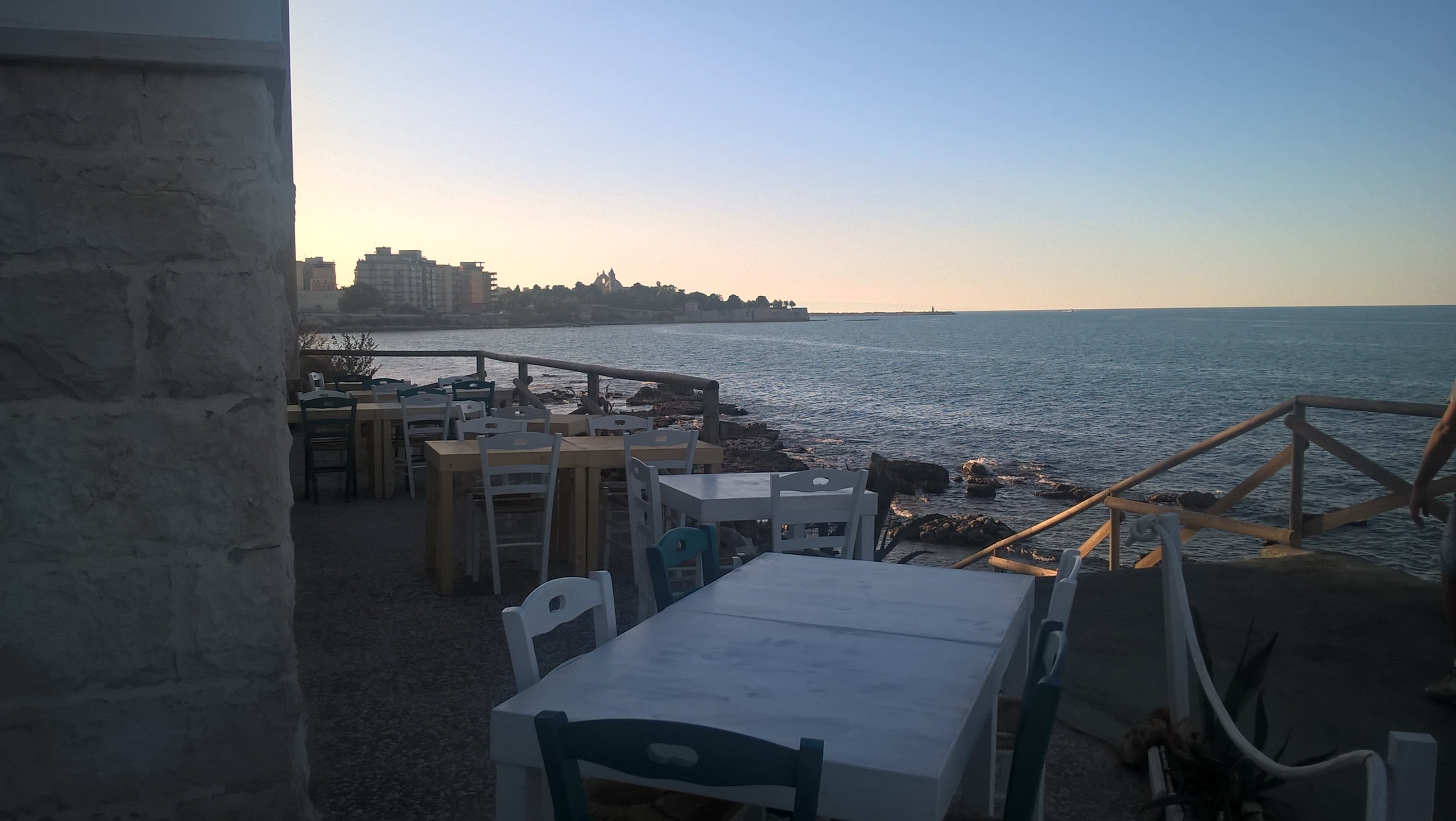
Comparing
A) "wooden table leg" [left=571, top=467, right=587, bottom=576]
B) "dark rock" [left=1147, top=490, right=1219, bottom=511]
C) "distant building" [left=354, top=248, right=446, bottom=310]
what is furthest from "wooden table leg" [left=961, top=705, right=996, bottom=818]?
"distant building" [left=354, top=248, right=446, bottom=310]

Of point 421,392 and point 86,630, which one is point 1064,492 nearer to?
point 421,392

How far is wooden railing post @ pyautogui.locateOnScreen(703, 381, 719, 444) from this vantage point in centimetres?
609

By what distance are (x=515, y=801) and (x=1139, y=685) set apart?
2.96 meters

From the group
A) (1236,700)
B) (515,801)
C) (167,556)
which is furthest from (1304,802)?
(167,556)

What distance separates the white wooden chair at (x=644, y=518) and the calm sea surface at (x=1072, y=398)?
7.99 meters

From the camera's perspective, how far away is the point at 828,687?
62.4 inches

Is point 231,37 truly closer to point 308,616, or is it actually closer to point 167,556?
point 167,556

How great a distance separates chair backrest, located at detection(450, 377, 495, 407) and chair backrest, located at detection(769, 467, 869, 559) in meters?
4.94

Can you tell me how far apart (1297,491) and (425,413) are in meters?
6.18

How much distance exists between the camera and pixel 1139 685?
3666 mm

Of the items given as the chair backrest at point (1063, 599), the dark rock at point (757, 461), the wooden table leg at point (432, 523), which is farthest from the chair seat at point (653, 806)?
the dark rock at point (757, 461)

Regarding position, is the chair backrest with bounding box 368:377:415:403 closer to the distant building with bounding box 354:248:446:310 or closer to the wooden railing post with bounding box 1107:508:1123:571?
the wooden railing post with bounding box 1107:508:1123:571

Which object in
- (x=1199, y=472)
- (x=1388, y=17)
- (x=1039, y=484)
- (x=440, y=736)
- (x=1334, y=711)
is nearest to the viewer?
(x=440, y=736)

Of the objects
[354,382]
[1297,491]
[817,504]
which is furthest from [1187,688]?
[354,382]
